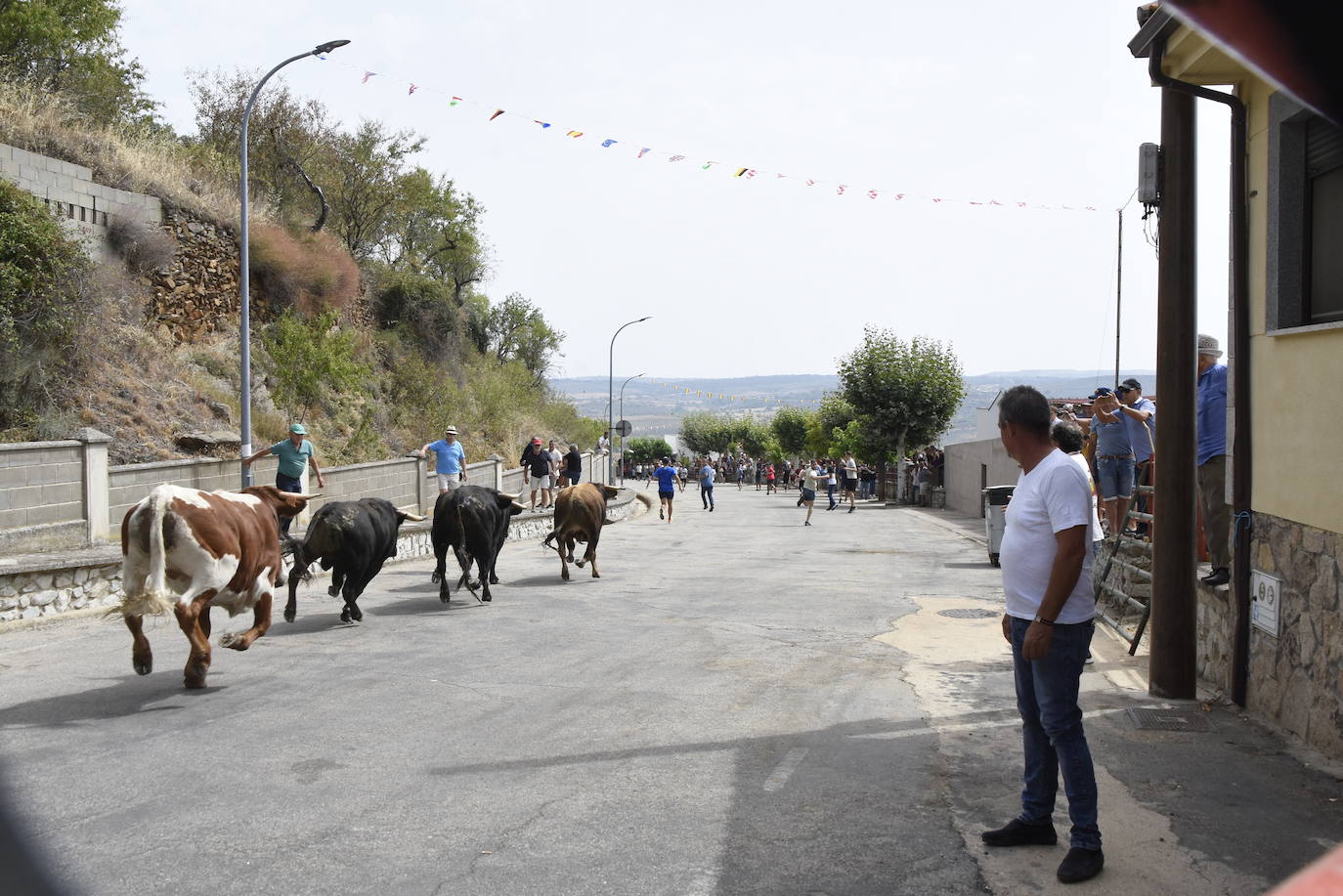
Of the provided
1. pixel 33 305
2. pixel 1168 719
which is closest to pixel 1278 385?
pixel 1168 719

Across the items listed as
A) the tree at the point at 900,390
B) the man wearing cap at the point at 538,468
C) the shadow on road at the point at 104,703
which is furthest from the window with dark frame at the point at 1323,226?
the tree at the point at 900,390

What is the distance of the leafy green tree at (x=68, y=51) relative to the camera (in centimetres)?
2522

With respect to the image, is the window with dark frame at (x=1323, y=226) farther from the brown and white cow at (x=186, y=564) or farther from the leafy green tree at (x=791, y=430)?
the leafy green tree at (x=791, y=430)

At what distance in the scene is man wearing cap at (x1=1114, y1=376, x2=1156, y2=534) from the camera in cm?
1089

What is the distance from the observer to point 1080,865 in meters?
4.30

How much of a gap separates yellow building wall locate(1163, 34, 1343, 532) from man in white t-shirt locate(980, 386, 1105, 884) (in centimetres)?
241

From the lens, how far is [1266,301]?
6.97m

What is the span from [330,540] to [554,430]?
1453 inches

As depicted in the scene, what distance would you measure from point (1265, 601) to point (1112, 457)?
5.14 meters

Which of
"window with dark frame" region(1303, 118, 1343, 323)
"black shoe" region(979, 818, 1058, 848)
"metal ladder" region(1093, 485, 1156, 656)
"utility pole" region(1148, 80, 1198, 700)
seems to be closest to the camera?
"black shoe" region(979, 818, 1058, 848)

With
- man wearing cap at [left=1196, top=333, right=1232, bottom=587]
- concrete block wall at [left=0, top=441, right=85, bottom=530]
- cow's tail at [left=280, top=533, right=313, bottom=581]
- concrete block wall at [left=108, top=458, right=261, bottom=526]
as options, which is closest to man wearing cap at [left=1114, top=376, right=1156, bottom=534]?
man wearing cap at [left=1196, top=333, right=1232, bottom=587]

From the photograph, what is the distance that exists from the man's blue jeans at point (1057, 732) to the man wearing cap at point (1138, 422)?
677 cm

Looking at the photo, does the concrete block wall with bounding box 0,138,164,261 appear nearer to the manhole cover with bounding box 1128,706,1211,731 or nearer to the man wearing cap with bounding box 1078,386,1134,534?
the man wearing cap with bounding box 1078,386,1134,534

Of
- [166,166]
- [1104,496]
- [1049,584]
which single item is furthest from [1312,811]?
[166,166]
